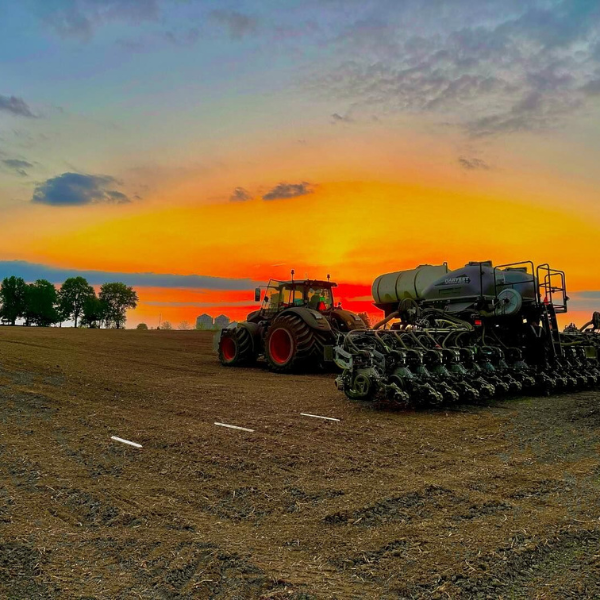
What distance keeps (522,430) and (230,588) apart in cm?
527

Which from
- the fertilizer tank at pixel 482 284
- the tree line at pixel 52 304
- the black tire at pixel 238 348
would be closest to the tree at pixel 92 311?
the tree line at pixel 52 304

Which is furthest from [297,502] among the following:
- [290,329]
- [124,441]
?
[290,329]

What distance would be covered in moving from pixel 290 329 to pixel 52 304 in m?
54.3

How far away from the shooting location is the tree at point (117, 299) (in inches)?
2603

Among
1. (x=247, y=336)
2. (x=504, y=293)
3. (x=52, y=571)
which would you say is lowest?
(x=52, y=571)

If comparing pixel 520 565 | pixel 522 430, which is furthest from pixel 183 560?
pixel 522 430

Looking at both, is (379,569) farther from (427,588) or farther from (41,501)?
(41,501)

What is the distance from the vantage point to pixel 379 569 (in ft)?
10.8

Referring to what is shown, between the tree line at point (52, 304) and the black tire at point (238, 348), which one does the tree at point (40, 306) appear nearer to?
the tree line at point (52, 304)

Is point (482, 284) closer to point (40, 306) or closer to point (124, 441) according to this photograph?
point (124, 441)

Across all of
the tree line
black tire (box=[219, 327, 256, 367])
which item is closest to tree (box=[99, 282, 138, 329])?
the tree line

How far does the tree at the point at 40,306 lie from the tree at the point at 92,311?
3.10 metres

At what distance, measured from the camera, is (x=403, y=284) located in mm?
14039

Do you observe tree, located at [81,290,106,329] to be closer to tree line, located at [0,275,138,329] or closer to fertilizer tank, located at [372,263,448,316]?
tree line, located at [0,275,138,329]
